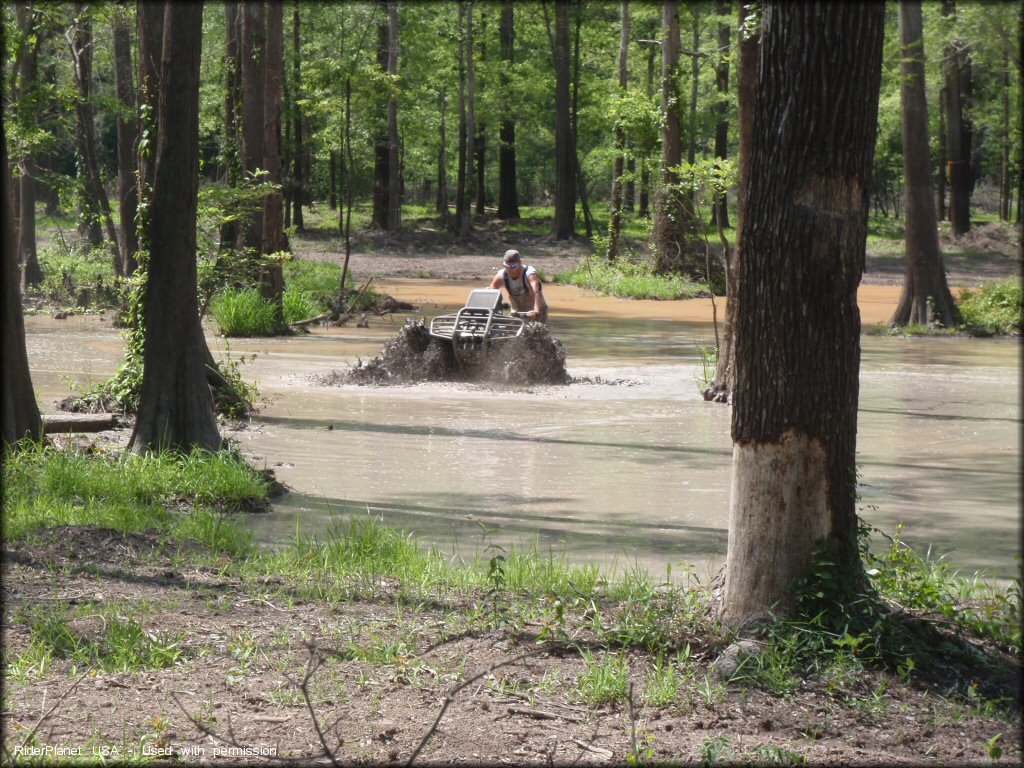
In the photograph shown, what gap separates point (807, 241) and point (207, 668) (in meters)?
3.23

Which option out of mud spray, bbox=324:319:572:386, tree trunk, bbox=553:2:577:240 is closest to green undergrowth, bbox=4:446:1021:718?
mud spray, bbox=324:319:572:386

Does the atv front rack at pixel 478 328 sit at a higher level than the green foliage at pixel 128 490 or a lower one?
higher

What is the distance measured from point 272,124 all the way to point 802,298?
18377 millimetres

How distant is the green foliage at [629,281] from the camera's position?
32.8m

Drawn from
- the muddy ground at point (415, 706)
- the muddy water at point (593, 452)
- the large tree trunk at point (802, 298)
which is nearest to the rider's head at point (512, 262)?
the muddy water at point (593, 452)

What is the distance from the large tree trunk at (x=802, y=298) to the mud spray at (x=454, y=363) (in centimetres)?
1060

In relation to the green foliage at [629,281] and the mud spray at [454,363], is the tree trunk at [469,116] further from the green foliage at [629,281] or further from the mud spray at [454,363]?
the mud spray at [454,363]

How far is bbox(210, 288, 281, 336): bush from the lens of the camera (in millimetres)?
21891

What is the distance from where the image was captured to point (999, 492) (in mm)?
10086

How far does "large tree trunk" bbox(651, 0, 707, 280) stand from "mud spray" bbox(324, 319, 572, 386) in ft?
45.6

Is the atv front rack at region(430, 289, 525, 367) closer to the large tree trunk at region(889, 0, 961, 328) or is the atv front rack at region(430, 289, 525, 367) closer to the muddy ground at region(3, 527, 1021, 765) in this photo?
the muddy ground at region(3, 527, 1021, 765)

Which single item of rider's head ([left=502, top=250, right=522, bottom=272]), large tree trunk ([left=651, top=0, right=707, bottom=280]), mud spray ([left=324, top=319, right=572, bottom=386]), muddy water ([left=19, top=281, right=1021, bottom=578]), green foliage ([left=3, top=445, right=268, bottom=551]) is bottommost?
muddy water ([left=19, top=281, right=1021, bottom=578])

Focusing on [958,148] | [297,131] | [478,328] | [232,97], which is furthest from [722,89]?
[478,328]

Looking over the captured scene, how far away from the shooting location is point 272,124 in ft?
73.6
